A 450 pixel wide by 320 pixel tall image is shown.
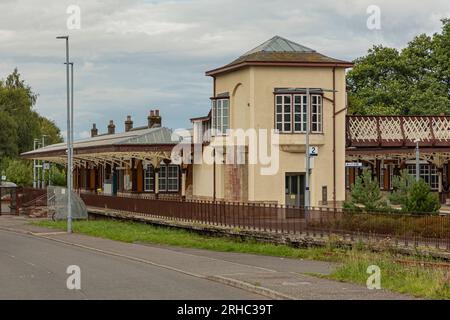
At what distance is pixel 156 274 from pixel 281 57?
21.3 metres

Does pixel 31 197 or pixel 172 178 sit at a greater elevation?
pixel 172 178

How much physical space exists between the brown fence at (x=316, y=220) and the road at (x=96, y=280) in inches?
267

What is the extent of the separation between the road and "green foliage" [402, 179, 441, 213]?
1009 cm

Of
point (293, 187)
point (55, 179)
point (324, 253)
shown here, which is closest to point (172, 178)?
point (293, 187)

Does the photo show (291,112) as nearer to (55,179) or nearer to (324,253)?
(324,253)

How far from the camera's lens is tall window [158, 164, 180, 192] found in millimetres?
54062

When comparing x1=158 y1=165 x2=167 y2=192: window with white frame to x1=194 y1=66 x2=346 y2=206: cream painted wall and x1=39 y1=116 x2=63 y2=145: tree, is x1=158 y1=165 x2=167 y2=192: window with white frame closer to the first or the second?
x1=194 y1=66 x2=346 y2=206: cream painted wall

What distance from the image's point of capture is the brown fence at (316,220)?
25.9 meters

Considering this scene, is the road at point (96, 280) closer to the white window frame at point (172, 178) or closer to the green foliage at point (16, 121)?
the white window frame at point (172, 178)

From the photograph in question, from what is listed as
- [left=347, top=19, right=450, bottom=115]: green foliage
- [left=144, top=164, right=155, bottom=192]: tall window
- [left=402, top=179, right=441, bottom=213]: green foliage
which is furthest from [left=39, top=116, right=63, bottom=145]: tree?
[left=402, top=179, right=441, bottom=213]: green foliage

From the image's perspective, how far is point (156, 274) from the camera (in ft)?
73.3

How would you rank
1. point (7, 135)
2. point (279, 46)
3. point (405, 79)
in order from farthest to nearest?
point (7, 135)
point (405, 79)
point (279, 46)

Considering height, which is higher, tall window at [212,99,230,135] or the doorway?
tall window at [212,99,230,135]

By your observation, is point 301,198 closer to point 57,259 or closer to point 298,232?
point 298,232
